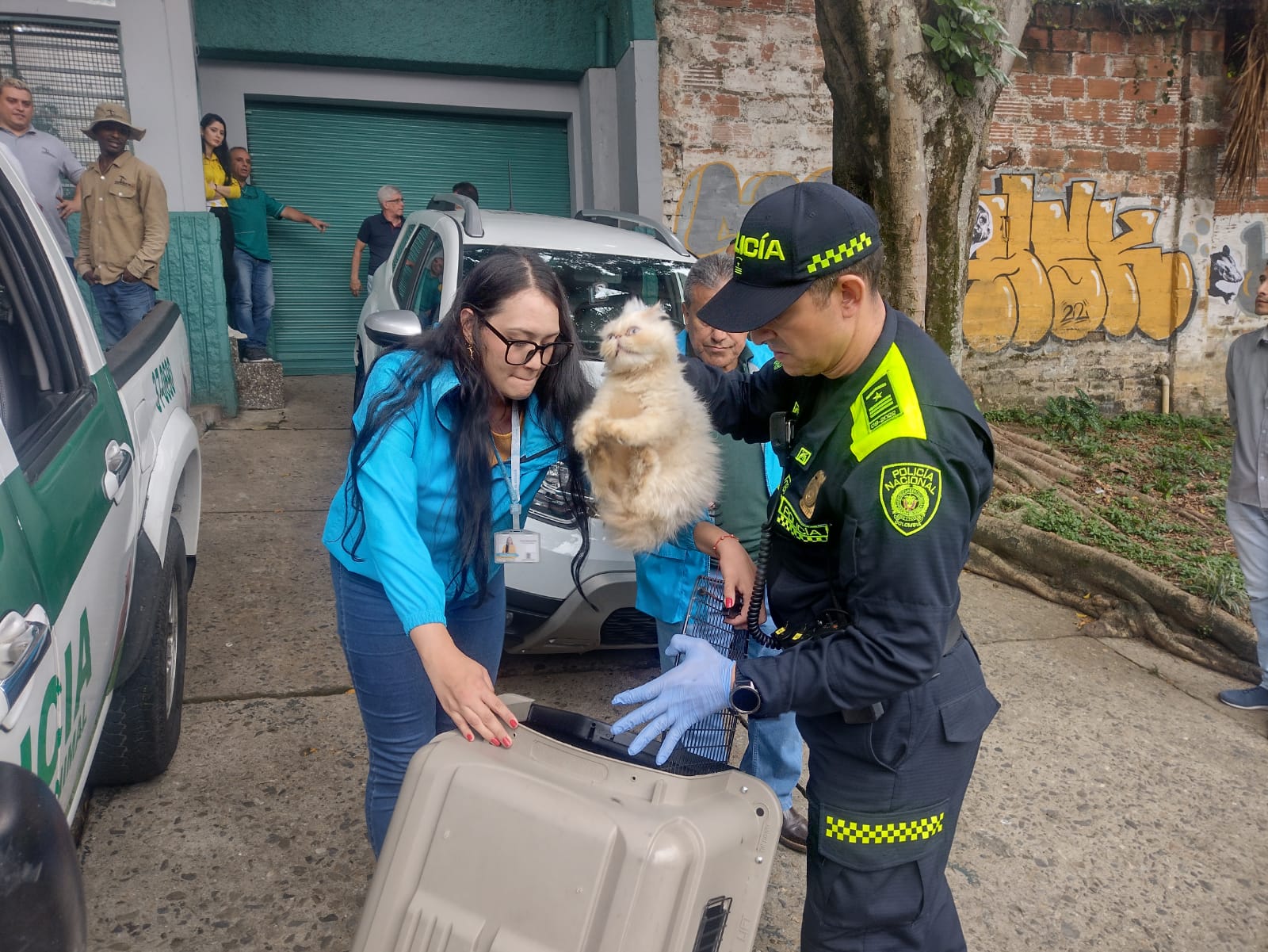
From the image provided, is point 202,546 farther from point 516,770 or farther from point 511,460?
point 516,770

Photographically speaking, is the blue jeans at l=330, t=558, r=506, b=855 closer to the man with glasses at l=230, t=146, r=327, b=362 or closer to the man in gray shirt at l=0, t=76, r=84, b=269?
the man in gray shirt at l=0, t=76, r=84, b=269

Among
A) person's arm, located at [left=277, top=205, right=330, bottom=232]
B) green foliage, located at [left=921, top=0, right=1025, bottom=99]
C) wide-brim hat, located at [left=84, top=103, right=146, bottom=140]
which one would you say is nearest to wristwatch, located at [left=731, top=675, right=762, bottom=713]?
green foliage, located at [left=921, top=0, right=1025, bottom=99]

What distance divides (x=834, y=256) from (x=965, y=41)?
4064 mm

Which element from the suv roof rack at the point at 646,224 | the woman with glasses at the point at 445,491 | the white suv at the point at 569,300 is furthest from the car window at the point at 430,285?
the woman with glasses at the point at 445,491

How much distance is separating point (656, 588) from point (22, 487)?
5.29 ft

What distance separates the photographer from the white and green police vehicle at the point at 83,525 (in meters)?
1.58

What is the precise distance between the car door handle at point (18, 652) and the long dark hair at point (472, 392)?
2.06 feet

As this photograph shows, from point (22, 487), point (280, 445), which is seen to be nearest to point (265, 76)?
point (280, 445)

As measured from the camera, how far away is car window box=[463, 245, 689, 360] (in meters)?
4.56

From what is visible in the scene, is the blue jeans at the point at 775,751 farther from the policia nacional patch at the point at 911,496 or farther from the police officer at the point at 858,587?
the policia nacional patch at the point at 911,496

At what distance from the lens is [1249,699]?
163 inches

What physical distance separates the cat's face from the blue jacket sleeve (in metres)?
0.43

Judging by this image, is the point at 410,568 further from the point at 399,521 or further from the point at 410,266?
the point at 410,266

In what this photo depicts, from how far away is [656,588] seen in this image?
2.75 metres
